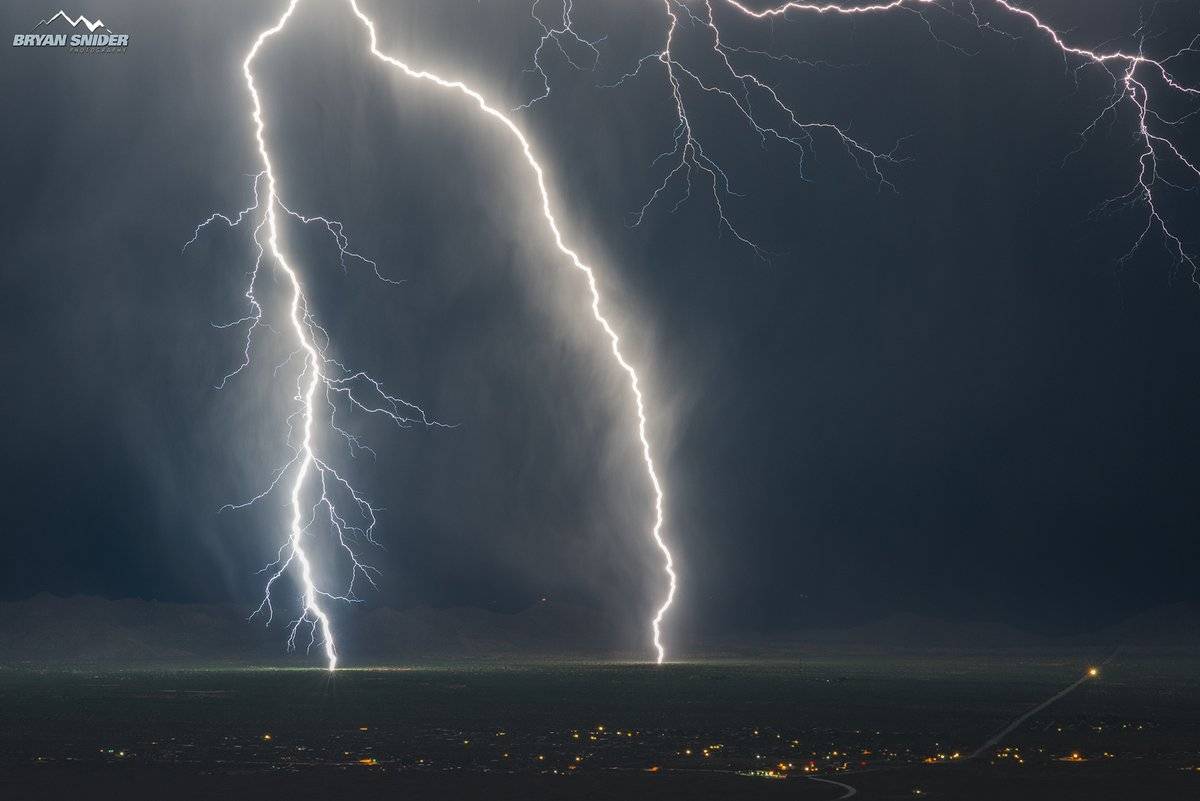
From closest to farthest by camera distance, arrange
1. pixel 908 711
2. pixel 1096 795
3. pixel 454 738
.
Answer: pixel 1096 795 → pixel 454 738 → pixel 908 711

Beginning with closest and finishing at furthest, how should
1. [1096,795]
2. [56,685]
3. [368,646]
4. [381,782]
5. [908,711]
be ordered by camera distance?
[1096,795], [381,782], [908,711], [56,685], [368,646]

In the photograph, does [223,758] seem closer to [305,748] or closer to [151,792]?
[305,748]

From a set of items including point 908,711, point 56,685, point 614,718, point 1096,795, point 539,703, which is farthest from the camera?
point 56,685

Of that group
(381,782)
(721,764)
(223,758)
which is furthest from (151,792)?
(721,764)

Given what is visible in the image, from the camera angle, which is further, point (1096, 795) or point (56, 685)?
point (56, 685)

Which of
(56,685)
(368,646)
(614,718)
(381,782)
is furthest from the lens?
(368,646)

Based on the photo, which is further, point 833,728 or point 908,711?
point 908,711

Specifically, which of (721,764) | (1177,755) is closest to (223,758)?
(721,764)

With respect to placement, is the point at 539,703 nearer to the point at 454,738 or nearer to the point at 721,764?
the point at 454,738

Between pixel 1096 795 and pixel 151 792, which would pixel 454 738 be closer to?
pixel 151 792
